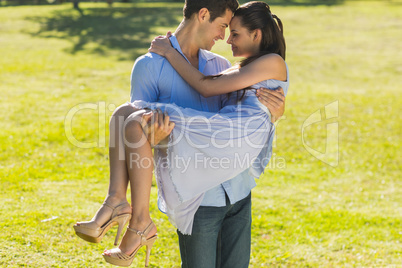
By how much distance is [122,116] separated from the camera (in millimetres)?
2783

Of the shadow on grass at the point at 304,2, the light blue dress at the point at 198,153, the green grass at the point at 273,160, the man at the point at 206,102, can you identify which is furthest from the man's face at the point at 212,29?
the shadow on grass at the point at 304,2

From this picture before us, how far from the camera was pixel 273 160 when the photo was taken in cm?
806

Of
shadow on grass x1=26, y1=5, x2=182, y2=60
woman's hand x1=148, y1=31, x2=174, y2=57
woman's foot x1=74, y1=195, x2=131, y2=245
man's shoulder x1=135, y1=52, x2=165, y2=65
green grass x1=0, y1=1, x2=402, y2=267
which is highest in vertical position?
woman's hand x1=148, y1=31, x2=174, y2=57

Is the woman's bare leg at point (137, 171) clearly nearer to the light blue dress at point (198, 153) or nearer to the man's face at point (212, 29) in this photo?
the light blue dress at point (198, 153)

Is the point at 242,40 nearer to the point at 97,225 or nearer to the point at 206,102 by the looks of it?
the point at 206,102

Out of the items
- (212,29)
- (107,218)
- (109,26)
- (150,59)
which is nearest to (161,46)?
(150,59)

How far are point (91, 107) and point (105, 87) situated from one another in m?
1.78

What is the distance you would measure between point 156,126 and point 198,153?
318 mm

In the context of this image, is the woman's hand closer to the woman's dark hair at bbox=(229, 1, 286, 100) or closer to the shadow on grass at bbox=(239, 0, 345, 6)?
the woman's dark hair at bbox=(229, 1, 286, 100)

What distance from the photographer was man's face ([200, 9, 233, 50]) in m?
3.30

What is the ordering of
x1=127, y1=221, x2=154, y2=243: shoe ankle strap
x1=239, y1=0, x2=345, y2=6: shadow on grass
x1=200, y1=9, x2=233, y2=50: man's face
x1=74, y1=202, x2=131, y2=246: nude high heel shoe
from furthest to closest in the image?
x1=239, y1=0, x2=345, y2=6: shadow on grass
x1=200, y1=9, x2=233, y2=50: man's face
x1=127, y1=221, x2=154, y2=243: shoe ankle strap
x1=74, y1=202, x2=131, y2=246: nude high heel shoe

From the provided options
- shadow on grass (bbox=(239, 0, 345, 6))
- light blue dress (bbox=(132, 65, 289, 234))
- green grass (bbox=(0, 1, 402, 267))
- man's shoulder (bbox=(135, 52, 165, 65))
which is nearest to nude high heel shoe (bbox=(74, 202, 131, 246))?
light blue dress (bbox=(132, 65, 289, 234))

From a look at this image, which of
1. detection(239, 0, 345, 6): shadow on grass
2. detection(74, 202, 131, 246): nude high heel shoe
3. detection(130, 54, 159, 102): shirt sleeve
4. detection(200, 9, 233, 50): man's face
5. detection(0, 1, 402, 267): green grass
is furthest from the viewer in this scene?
detection(239, 0, 345, 6): shadow on grass

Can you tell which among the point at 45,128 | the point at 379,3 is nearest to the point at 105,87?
the point at 45,128
